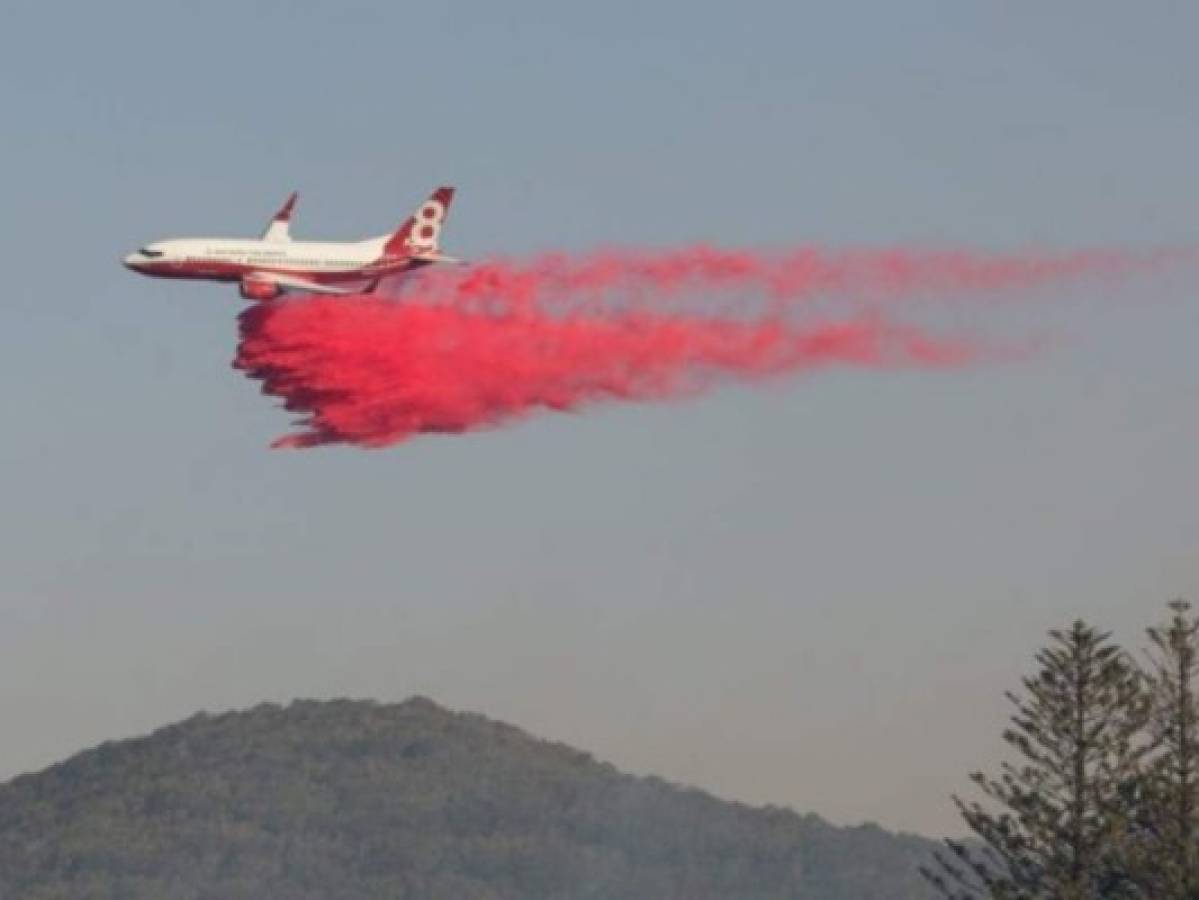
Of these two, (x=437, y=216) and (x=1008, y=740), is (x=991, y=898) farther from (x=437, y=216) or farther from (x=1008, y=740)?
(x=437, y=216)

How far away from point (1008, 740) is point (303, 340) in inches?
1822

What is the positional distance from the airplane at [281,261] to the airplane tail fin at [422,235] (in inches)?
1.9

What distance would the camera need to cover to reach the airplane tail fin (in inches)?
6068

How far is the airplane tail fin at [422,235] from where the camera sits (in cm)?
15412

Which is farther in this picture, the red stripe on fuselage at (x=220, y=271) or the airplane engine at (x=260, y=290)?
the red stripe on fuselage at (x=220, y=271)

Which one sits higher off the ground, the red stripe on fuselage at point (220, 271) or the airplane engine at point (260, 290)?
the red stripe on fuselage at point (220, 271)

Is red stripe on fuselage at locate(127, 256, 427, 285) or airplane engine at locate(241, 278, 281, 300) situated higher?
red stripe on fuselage at locate(127, 256, 427, 285)

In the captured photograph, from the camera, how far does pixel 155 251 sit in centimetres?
15338

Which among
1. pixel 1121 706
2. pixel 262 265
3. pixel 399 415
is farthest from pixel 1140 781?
pixel 262 265

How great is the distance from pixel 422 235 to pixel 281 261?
7.57 meters

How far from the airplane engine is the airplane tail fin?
240 inches

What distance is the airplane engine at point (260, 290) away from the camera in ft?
496

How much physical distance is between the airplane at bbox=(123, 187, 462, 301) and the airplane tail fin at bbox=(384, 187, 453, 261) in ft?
0.16

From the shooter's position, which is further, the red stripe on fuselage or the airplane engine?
the red stripe on fuselage
